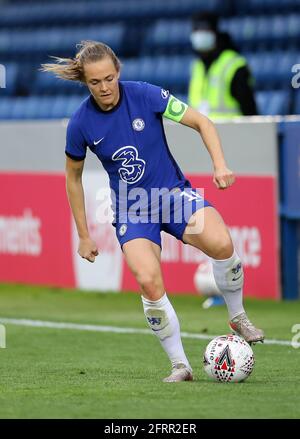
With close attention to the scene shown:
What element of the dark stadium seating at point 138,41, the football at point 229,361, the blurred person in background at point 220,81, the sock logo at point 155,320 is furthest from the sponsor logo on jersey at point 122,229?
the dark stadium seating at point 138,41

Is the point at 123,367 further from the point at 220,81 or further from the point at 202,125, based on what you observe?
the point at 220,81

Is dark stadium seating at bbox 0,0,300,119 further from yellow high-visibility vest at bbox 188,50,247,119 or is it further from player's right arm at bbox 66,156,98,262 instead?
player's right arm at bbox 66,156,98,262

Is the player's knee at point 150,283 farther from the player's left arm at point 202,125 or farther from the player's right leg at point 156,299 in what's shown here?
the player's left arm at point 202,125

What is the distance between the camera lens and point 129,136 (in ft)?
23.7

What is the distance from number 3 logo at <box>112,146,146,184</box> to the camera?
7234 millimetres

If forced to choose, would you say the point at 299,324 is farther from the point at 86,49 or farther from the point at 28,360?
the point at 86,49

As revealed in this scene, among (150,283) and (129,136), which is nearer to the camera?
(150,283)

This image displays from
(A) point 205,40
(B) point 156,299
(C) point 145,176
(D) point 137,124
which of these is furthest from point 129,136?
(A) point 205,40

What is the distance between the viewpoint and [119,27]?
729 inches

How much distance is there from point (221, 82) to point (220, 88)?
0.24 feet

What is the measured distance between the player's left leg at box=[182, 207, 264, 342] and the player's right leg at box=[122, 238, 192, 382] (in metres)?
0.27

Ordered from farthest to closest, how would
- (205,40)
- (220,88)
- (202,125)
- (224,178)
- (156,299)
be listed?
(205,40) → (220,88) → (202,125) → (156,299) → (224,178)

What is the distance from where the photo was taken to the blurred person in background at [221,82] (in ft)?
41.5
